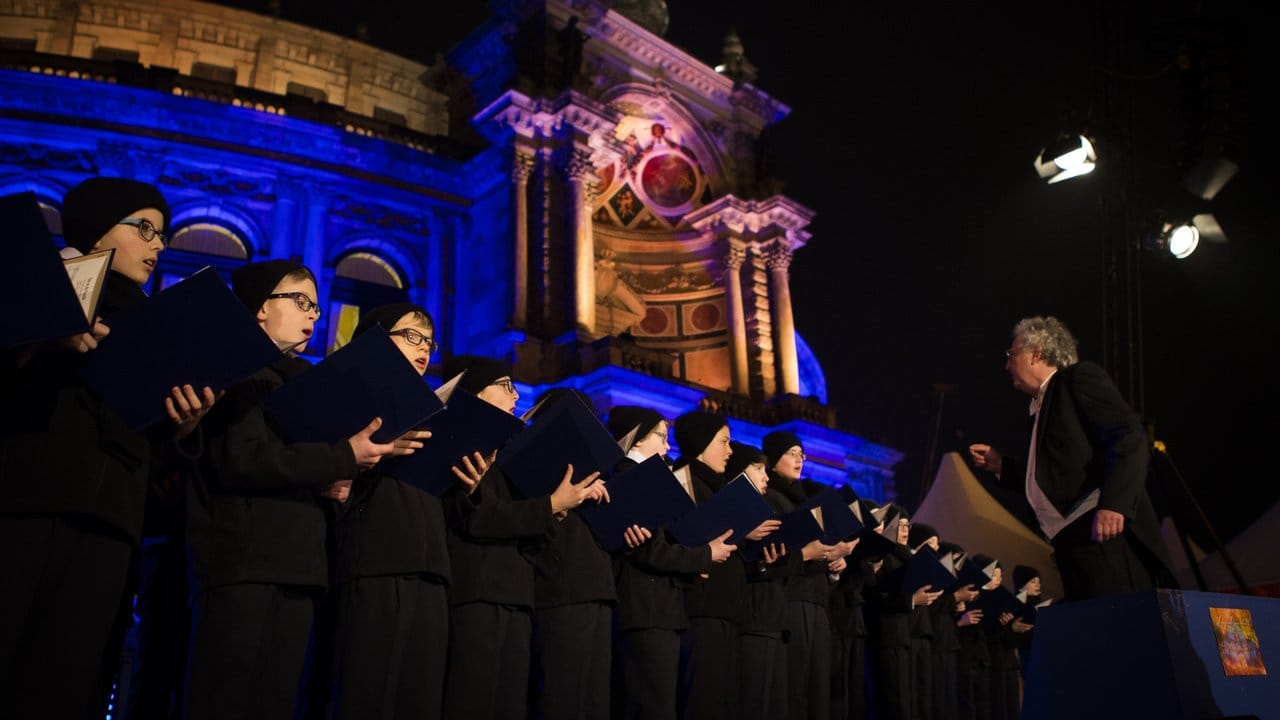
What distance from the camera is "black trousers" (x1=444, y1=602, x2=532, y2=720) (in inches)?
172

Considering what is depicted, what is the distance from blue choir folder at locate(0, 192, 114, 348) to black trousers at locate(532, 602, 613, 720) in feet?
9.78

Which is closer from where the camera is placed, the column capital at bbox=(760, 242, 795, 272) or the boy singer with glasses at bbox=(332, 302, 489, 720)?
the boy singer with glasses at bbox=(332, 302, 489, 720)

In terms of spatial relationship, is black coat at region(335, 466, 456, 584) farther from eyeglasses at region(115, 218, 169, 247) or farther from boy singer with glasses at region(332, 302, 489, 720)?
eyeglasses at region(115, 218, 169, 247)

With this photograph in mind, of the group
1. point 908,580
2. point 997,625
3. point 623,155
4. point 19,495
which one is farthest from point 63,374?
point 623,155

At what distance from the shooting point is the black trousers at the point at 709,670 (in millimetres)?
5887

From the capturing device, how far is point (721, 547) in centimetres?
588

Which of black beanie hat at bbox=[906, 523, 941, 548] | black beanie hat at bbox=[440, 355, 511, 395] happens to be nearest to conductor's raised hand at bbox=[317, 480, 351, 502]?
black beanie hat at bbox=[440, 355, 511, 395]

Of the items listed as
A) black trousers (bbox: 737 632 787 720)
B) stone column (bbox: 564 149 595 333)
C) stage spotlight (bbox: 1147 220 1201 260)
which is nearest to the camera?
black trousers (bbox: 737 632 787 720)

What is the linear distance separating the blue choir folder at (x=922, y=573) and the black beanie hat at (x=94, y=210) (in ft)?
20.3

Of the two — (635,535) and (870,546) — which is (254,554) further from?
(870,546)

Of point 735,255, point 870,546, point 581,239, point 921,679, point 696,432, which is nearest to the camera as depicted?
point 696,432

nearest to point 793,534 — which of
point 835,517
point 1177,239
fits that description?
point 835,517

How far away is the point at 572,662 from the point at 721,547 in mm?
1267

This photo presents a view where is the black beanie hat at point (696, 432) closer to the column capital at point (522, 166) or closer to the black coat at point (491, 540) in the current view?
the black coat at point (491, 540)
